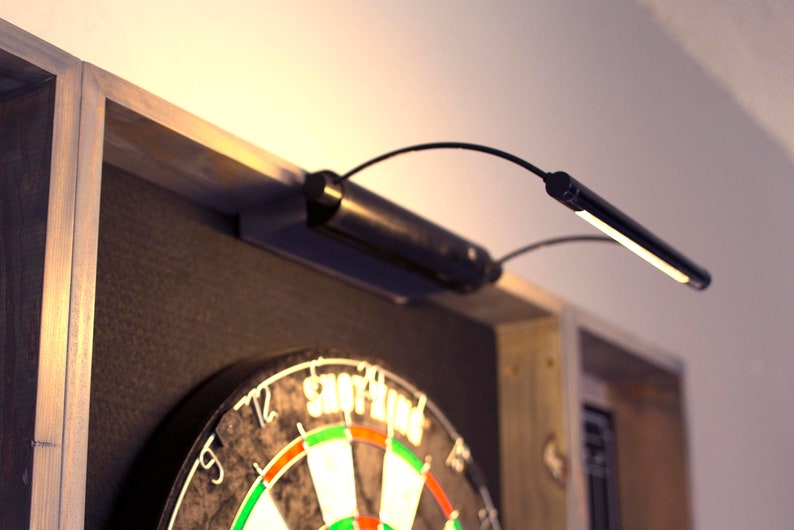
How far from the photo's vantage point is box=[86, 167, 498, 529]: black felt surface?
5.19 ft

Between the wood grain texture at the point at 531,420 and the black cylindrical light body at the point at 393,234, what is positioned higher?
the black cylindrical light body at the point at 393,234

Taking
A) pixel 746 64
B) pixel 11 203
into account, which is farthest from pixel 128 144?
pixel 746 64

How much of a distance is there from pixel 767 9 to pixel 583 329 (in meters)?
1.52

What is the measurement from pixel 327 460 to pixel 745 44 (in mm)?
2568

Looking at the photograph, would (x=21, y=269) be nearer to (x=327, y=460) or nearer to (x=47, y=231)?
(x=47, y=231)

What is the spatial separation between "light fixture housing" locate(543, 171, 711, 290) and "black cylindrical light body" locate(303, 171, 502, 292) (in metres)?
0.37

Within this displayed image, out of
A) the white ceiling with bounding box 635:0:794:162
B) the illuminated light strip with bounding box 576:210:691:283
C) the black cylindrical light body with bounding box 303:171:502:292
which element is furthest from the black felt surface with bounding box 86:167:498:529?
the white ceiling with bounding box 635:0:794:162

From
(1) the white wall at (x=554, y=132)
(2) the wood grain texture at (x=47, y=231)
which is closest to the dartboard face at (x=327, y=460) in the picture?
(2) the wood grain texture at (x=47, y=231)

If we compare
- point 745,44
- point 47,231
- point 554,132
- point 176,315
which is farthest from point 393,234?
point 745,44

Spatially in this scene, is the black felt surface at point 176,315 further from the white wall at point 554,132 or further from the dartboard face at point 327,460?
the white wall at point 554,132

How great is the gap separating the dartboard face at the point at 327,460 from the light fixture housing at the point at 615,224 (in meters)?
0.53

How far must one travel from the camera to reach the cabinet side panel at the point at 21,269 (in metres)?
1.22

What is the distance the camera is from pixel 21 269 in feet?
4.23

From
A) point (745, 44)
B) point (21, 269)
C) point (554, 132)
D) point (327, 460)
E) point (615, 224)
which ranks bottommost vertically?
point (327, 460)
